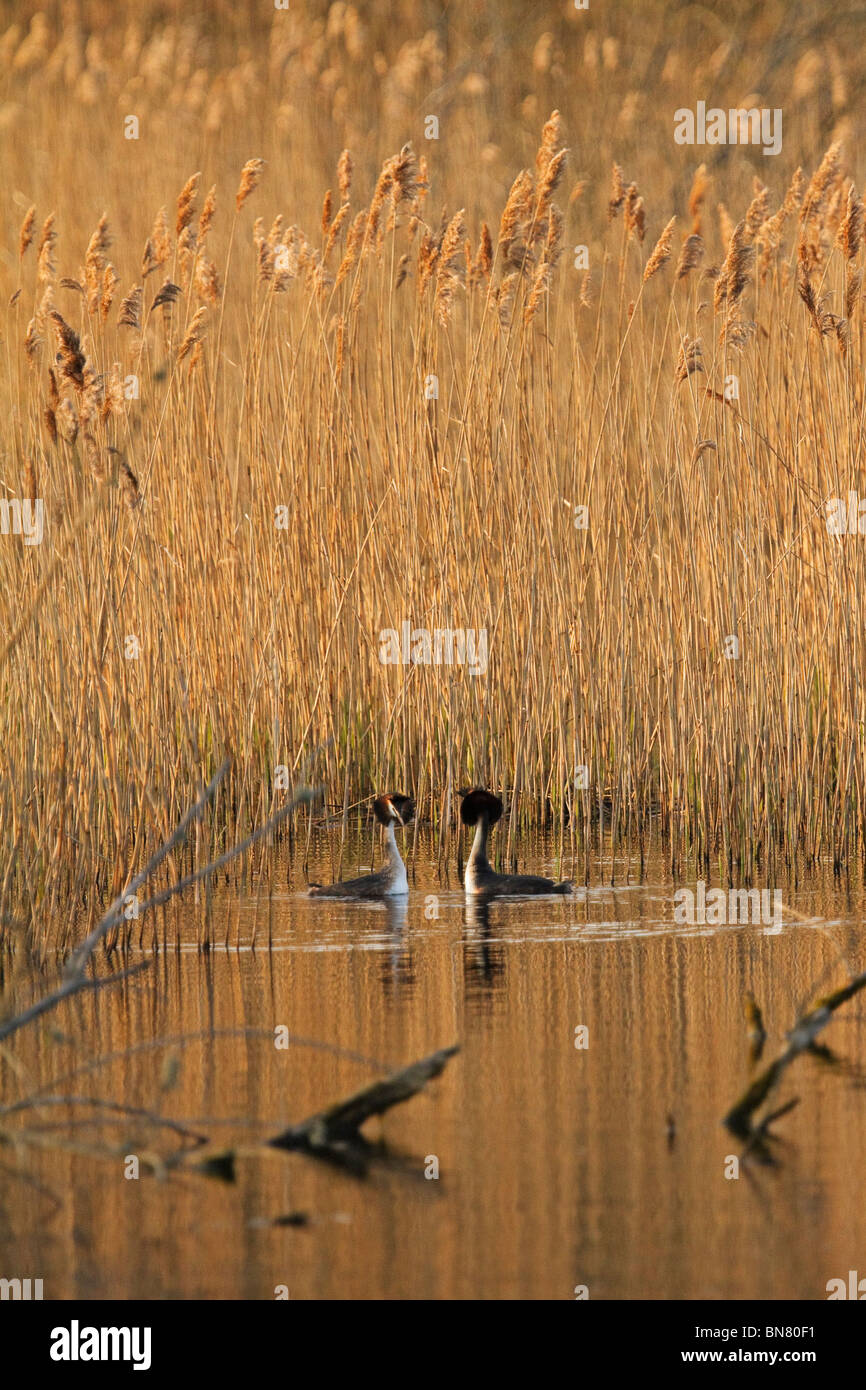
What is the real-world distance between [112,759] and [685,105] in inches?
332

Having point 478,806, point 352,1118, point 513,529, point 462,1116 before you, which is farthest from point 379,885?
point 352,1118

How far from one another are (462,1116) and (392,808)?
9.05ft

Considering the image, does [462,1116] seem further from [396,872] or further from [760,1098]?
[396,872]

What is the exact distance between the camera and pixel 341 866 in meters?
6.66

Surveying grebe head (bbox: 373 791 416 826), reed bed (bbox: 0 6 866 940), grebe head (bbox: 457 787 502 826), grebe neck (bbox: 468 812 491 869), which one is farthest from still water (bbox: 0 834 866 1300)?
reed bed (bbox: 0 6 866 940)

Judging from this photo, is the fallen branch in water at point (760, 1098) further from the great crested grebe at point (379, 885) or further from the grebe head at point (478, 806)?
the grebe head at point (478, 806)

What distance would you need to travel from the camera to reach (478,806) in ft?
21.2

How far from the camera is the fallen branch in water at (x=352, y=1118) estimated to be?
3.70m

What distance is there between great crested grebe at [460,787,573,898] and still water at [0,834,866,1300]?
0.86 feet

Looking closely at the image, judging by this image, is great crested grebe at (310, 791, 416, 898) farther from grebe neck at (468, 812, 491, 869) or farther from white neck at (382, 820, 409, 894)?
grebe neck at (468, 812, 491, 869)

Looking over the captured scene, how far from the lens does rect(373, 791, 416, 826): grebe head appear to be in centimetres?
662
